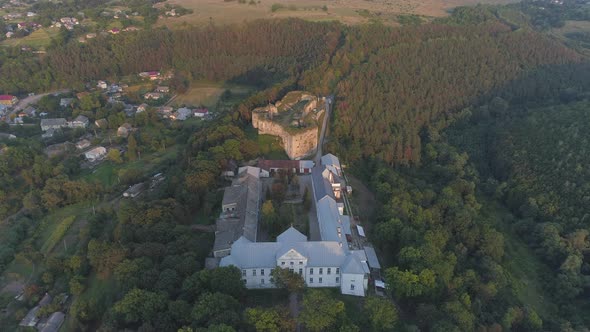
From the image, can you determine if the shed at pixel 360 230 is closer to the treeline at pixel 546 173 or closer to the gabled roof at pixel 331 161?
the gabled roof at pixel 331 161

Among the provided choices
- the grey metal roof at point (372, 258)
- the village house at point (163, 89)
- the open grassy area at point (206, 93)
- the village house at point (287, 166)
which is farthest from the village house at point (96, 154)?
the grey metal roof at point (372, 258)

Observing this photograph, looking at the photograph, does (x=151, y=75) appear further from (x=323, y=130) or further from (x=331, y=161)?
(x=331, y=161)

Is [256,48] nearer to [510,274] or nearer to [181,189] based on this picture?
[181,189]

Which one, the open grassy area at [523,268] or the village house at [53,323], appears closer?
the village house at [53,323]

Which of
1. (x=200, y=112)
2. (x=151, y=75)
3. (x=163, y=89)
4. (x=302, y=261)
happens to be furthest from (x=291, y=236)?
(x=151, y=75)

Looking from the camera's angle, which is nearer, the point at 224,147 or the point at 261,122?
the point at 224,147

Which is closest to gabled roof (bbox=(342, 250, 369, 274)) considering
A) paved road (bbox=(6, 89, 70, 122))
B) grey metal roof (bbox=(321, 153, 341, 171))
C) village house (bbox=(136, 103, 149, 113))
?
grey metal roof (bbox=(321, 153, 341, 171))

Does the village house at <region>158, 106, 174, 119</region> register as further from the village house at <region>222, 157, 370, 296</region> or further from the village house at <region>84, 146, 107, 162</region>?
the village house at <region>222, 157, 370, 296</region>

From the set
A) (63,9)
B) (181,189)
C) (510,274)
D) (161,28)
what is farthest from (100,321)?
(63,9)

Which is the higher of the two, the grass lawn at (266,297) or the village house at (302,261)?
the village house at (302,261)
